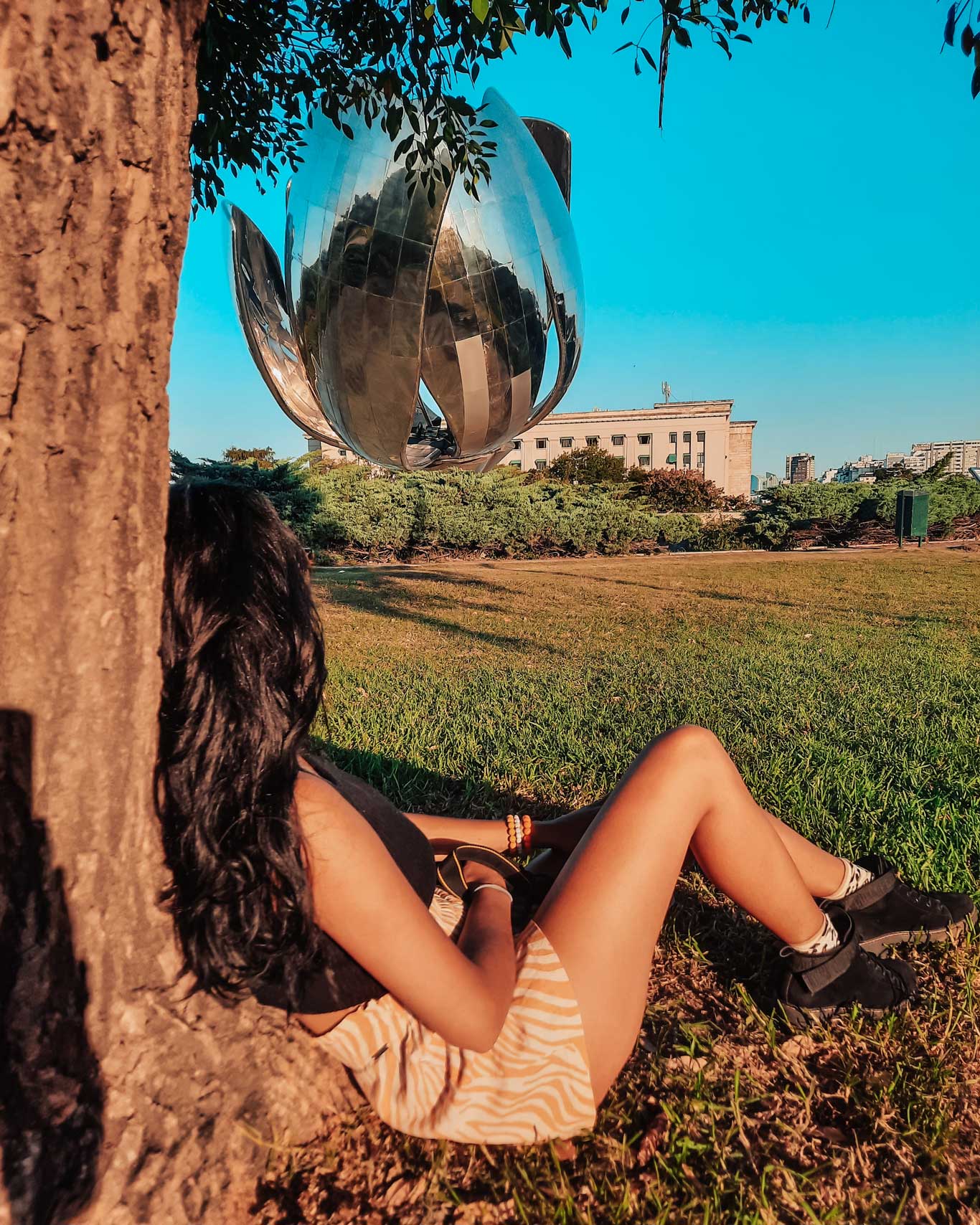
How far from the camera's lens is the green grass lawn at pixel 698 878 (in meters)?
1.54

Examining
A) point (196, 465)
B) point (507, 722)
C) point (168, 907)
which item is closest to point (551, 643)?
point (507, 722)

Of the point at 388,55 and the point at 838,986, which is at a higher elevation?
the point at 388,55

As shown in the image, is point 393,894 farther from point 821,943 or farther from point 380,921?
point 821,943

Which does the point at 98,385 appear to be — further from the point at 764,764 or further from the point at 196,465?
the point at 196,465

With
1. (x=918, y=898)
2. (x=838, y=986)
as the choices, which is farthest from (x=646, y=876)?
(x=918, y=898)

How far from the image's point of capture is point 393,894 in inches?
53.9

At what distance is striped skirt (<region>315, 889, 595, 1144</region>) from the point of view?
5.16 feet

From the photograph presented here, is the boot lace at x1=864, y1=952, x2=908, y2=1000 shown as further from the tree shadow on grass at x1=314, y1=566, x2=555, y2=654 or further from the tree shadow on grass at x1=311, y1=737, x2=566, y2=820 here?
the tree shadow on grass at x1=314, y1=566, x2=555, y2=654

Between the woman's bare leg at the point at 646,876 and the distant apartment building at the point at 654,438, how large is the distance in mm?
75627

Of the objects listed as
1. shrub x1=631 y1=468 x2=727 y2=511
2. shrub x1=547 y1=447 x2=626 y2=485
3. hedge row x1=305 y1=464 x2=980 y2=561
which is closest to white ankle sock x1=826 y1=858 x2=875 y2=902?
hedge row x1=305 y1=464 x2=980 y2=561

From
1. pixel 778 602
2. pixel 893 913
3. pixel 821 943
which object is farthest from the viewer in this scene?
pixel 778 602

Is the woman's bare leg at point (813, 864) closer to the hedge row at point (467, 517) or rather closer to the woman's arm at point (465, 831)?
the woman's arm at point (465, 831)

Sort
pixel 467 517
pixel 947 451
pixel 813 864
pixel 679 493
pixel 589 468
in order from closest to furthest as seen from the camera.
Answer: pixel 813 864
pixel 467 517
pixel 679 493
pixel 589 468
pixel 947 451

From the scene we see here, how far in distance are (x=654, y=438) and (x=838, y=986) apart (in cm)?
8007
